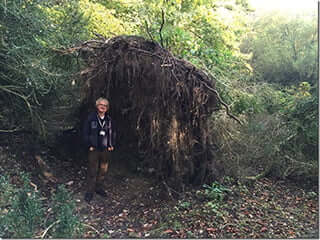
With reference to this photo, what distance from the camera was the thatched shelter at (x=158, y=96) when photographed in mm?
4914

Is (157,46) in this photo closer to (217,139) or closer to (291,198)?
(217,139)

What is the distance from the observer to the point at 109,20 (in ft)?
23.9

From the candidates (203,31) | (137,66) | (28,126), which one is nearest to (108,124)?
(137,66)

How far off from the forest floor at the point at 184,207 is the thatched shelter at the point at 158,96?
0.53m

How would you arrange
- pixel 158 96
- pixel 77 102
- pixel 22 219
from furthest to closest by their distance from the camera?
pixel 77 102
pixel 158 96
pixel 22 219

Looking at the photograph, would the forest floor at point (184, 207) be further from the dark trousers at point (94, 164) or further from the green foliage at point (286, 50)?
the green foliage at point (286, 50)

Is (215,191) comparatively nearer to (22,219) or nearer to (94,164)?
(94,164)

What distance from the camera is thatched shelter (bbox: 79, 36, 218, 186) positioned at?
4.91 meters

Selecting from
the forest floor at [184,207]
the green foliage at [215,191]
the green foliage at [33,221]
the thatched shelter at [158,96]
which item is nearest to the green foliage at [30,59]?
the thatched shelter at [158,96]

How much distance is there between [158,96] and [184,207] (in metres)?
1.86

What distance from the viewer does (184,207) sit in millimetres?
4898

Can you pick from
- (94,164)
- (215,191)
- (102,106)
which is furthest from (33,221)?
(215,191)

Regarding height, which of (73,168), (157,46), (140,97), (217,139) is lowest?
(73,168)

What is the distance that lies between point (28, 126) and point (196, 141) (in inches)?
136
